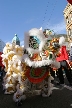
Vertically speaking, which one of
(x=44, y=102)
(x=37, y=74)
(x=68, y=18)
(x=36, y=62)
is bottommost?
(x=44, y=102)

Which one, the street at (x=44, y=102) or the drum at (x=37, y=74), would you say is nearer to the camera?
the street at (x=44, y=102)

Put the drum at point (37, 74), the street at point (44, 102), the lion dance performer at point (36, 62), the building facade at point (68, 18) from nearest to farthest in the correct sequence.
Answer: the street at point (44, 102) → the lion dance performer at point (36, 62) → the drum at point (37, 74) → the building facade at point (68, 18)

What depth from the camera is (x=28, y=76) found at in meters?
6.31

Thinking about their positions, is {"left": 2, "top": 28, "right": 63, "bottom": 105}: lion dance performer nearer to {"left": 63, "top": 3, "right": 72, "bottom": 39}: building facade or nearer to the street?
the street

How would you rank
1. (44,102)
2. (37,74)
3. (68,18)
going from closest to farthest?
(44,102) < (37,74) < (68,18)

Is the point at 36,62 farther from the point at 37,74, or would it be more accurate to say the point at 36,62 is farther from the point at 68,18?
the point at 68,18

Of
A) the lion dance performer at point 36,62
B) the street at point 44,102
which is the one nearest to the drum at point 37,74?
the lion dance performer at point 36,62

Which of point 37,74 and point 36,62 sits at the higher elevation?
point 36,62

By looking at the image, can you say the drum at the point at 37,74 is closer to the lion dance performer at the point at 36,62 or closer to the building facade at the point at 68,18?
the lion dance performer at the point at 36,62

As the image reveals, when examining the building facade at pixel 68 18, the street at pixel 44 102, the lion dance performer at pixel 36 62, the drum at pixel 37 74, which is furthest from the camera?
the building facade at pixel 68 18

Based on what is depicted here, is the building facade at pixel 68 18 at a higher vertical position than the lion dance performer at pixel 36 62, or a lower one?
higher

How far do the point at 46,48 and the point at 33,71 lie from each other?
698 millimetres

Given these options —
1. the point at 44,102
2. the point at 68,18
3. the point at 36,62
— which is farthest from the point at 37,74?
the point at 68,18

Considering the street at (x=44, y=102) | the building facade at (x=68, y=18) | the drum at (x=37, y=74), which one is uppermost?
the building facade at (x=68, y=18)
